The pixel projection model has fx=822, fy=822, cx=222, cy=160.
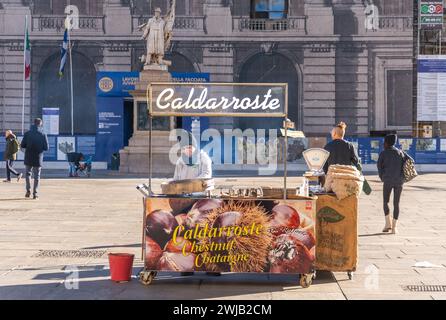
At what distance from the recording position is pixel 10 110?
41531 mm

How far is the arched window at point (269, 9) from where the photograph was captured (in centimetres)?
4184

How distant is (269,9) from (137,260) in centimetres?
3169

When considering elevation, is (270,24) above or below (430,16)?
below

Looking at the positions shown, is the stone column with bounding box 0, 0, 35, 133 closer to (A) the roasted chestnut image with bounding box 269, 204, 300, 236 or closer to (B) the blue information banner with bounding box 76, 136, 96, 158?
(B) the blue information banner with bounding box 76, 136, 96, 158

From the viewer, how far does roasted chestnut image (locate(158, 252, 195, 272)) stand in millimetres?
9773

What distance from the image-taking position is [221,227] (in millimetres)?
9781

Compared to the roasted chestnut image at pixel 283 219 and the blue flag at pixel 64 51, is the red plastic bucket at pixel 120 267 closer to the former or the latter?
the roasted chestnut image at pixel 283 219

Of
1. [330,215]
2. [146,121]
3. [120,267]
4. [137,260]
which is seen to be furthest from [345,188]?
[146,121]

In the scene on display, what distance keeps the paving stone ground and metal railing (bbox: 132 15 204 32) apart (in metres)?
21.2

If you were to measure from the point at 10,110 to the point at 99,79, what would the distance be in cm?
631

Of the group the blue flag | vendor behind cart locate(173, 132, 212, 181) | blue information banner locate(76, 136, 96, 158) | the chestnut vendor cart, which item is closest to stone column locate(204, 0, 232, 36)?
the blue flag

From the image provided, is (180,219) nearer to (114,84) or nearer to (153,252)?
(153,252)
